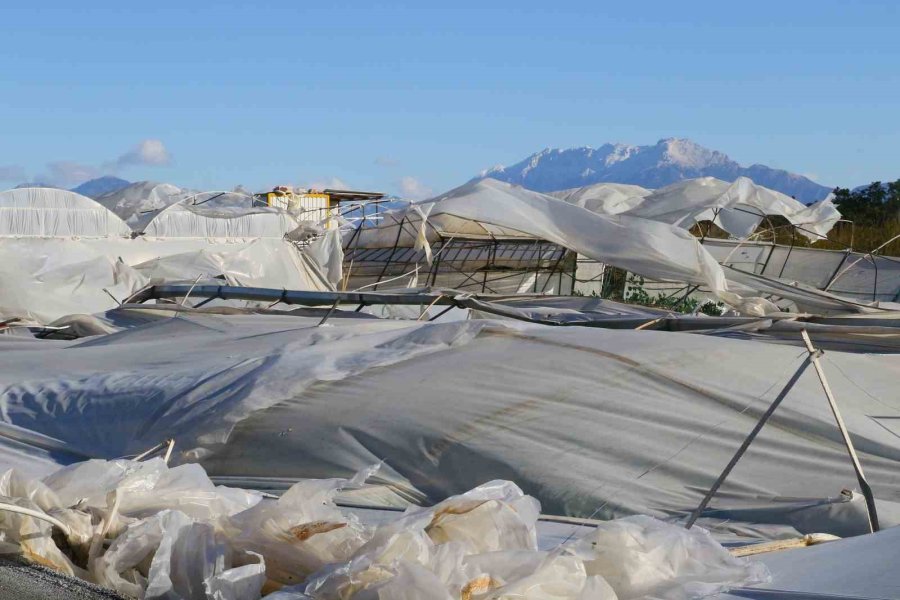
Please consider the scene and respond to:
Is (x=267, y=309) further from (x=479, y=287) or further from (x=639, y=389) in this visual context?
(x=479, y=287)

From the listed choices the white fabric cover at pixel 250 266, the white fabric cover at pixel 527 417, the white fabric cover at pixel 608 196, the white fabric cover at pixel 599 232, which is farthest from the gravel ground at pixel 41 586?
the white fabric cover at pixel 608 196

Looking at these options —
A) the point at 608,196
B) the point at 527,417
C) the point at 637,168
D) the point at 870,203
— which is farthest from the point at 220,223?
the point at 637,168

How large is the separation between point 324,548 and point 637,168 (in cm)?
14316

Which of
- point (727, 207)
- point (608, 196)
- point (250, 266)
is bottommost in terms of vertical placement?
point (250, 266)

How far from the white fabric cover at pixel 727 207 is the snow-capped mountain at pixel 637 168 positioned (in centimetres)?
8523

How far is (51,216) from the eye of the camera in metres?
14.5

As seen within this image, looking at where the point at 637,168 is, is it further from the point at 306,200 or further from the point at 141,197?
the point at 141,197

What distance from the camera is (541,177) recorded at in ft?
519

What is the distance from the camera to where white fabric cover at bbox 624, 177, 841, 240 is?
13641 millimetres

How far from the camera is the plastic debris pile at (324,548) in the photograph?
9.75 ft

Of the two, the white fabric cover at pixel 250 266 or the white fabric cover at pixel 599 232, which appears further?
the white fabric cover at pixel 250 266

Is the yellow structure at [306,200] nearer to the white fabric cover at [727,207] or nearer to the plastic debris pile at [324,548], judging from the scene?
Answer: the white fabric cover at [727,207]

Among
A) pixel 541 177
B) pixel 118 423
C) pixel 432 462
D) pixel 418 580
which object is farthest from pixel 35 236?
pixel 541 177

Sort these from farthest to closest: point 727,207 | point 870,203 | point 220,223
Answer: point 870,203, point 220,223, point 727,207
